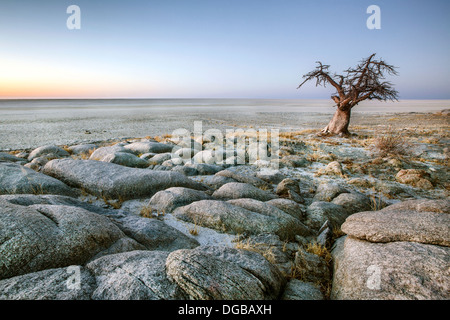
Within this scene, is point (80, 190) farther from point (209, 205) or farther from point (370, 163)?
point (370, 163)

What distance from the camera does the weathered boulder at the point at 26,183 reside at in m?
6.35

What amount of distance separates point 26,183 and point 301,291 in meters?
7.73

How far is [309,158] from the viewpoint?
42.1ft

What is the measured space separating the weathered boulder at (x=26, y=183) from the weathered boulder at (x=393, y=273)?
7730mm

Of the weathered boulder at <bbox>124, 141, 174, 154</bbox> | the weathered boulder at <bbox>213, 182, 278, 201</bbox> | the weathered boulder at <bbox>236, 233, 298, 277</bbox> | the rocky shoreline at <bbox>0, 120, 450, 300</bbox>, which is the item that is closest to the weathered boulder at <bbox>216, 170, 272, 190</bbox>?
the rocky shoreline at <bbox>0, 120, 450, 300</bbox>

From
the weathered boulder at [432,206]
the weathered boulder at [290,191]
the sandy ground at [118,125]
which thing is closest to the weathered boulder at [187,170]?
the weathered boulder at [290,191]

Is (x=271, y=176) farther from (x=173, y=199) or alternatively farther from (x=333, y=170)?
(x=173, y=199)

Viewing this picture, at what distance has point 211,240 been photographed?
520 cm

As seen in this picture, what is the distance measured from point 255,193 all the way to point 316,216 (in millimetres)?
1956

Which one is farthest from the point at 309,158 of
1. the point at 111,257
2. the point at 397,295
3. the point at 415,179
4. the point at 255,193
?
the point at 111,257

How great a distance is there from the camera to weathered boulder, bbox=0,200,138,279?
10.4 ft

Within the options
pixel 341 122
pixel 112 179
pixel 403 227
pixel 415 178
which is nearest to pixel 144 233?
pixel 112 179

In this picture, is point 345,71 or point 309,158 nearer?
point 309,158

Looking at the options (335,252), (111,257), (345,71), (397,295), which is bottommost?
(335,252)
